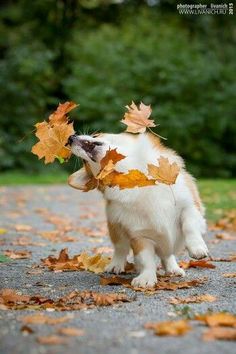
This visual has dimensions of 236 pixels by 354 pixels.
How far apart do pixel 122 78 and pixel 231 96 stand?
311cm

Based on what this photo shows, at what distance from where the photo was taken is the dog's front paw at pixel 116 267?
4.61 metres

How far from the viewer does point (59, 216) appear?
8859mm

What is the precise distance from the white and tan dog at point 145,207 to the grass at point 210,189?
426 cm

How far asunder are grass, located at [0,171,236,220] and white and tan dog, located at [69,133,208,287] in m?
4.26

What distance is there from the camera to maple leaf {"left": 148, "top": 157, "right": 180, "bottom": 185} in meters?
3.91

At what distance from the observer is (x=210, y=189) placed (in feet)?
40.8

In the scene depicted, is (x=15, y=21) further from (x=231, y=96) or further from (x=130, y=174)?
(x=130, y=174)

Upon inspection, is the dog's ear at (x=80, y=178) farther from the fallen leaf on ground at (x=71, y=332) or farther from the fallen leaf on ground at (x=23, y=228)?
the fallen leaf on ground at (x=23, y=228)

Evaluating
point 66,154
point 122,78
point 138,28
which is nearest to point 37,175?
point 122,78

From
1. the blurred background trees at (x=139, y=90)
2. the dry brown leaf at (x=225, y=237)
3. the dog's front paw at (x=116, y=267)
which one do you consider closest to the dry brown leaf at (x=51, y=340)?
A: the dog's front paw at (x=116, y=267)

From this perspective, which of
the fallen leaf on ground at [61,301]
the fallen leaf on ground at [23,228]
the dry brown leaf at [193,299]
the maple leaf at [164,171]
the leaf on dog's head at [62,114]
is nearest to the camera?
the fallen leaf on ground at [61,301]

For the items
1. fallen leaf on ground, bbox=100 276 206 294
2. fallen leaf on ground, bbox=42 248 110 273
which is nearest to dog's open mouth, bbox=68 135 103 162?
fallen leaf on ground, bbox=100 276 206 294

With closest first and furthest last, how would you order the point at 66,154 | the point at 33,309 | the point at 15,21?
1. the point at 33,309
2. the point at 66,154
3. the point at 15,21

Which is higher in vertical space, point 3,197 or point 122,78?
point 122,78
